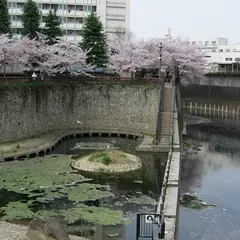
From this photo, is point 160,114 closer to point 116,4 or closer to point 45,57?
point 45,57

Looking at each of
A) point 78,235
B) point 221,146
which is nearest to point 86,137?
point 221,146

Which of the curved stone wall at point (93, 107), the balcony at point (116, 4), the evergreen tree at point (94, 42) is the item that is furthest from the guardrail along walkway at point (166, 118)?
the balcony at point (116, 4)

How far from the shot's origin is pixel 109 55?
55.5m

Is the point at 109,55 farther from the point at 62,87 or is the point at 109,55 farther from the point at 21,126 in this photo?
the point at 21,126

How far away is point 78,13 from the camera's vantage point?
67.9 m

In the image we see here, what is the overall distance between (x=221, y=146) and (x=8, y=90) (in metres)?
20.3

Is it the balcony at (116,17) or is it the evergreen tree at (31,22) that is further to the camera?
the balcony at (116,17)

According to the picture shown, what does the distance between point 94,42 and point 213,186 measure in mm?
29900

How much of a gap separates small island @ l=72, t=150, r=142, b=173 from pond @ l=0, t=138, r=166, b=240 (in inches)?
23.4

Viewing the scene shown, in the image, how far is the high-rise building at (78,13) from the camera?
64750 millimetres

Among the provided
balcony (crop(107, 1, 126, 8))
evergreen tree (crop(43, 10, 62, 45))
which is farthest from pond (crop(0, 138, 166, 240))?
balcony (crop(107, 1, 126, 8))

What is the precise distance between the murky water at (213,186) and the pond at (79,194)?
6.54ft

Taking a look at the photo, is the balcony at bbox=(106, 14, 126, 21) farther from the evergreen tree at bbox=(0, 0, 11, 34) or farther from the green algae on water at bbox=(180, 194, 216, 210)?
the green algae on water at bbox=(180, 194, 216, 210)

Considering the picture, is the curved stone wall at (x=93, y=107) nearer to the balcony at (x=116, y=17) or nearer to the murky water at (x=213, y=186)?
the murky water at (x=213, y=186)
